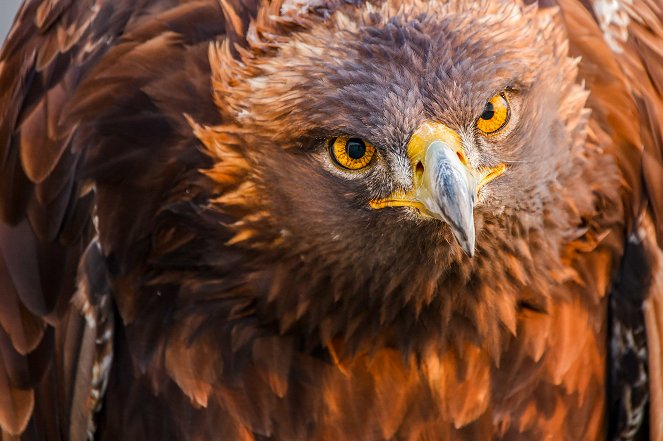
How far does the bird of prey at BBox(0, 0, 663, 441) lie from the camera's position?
3.74 metres

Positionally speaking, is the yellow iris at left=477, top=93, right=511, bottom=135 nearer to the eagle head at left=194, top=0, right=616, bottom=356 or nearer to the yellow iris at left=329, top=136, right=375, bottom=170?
the eagle head at left=194, top=0, right=616, bottom=356

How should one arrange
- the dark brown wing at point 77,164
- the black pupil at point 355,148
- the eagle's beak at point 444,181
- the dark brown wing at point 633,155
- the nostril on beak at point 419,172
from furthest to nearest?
1. the dark brown wing at point 633,155
2. the dark brown wing at point 77,164
3. the black pupil at point 355,148
4. the nostril on beak at point 419,172
5. the eagle's beak at point 444,181

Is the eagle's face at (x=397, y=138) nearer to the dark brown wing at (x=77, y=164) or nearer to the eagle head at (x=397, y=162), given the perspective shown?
the eagle head at (x=397, y=162)

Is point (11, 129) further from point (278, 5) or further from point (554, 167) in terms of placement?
point (554, 167)

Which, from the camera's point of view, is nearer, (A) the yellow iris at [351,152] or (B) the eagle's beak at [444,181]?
(B) the eagle's beak at [444,181]

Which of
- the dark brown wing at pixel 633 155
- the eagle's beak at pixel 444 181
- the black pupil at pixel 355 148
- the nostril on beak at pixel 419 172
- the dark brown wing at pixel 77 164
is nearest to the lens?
the eagle's beak at pixel 444 181

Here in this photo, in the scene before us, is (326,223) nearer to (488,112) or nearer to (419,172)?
(419,172)

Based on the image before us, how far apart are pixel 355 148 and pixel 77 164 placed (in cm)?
107

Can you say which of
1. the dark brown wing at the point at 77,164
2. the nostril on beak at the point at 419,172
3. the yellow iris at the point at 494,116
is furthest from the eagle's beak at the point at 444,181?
the dark brown wing at the point at 77,164

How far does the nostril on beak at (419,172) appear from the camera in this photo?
355 cm

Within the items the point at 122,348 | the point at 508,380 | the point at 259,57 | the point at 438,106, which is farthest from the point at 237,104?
the point at 508,380

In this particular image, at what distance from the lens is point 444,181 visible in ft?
11.2

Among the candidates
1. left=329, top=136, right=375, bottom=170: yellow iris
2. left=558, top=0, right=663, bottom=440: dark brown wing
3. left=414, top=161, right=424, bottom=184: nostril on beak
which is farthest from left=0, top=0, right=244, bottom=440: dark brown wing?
left=558, top=0, right=663, bottom=440: dark brown wing

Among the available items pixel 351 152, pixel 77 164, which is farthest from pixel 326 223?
pixel 77 164
